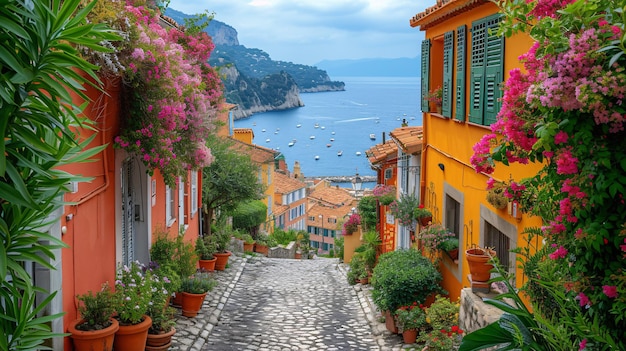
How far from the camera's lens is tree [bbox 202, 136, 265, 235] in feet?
68.3

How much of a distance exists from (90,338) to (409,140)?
381 inches

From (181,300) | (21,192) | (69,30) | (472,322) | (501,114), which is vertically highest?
(69,30)

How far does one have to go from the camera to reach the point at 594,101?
3930 mm

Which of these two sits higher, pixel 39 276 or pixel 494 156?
pixel 494 156

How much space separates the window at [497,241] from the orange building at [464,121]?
0.01m

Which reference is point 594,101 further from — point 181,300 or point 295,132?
point 295,132

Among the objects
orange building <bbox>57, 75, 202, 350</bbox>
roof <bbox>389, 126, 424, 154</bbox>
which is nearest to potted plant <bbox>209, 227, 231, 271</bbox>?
orange building <bbox>57, 75, 202, 350</bbox>

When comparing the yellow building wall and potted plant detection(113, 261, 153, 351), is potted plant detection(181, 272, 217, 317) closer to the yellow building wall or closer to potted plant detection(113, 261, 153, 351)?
potted plant detection(113, 261, 153, 351)

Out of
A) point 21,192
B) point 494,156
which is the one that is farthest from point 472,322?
point 21,192

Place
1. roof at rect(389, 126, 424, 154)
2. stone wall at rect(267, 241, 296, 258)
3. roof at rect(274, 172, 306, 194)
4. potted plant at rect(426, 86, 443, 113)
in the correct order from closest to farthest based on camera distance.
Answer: potted plant at rect(426, 86, 443, 113) → roof at rect(389, 126, 424, 154) → stone wall at rect(267, 241, 296, 258) → roof at rect(274, 172, 306, 194)

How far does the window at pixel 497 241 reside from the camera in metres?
9.38

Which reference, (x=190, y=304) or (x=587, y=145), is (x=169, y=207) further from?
(x=587, y=145)

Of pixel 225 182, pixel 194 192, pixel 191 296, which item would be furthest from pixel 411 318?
pixel 225 182

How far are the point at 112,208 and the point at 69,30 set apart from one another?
6.02 meters
